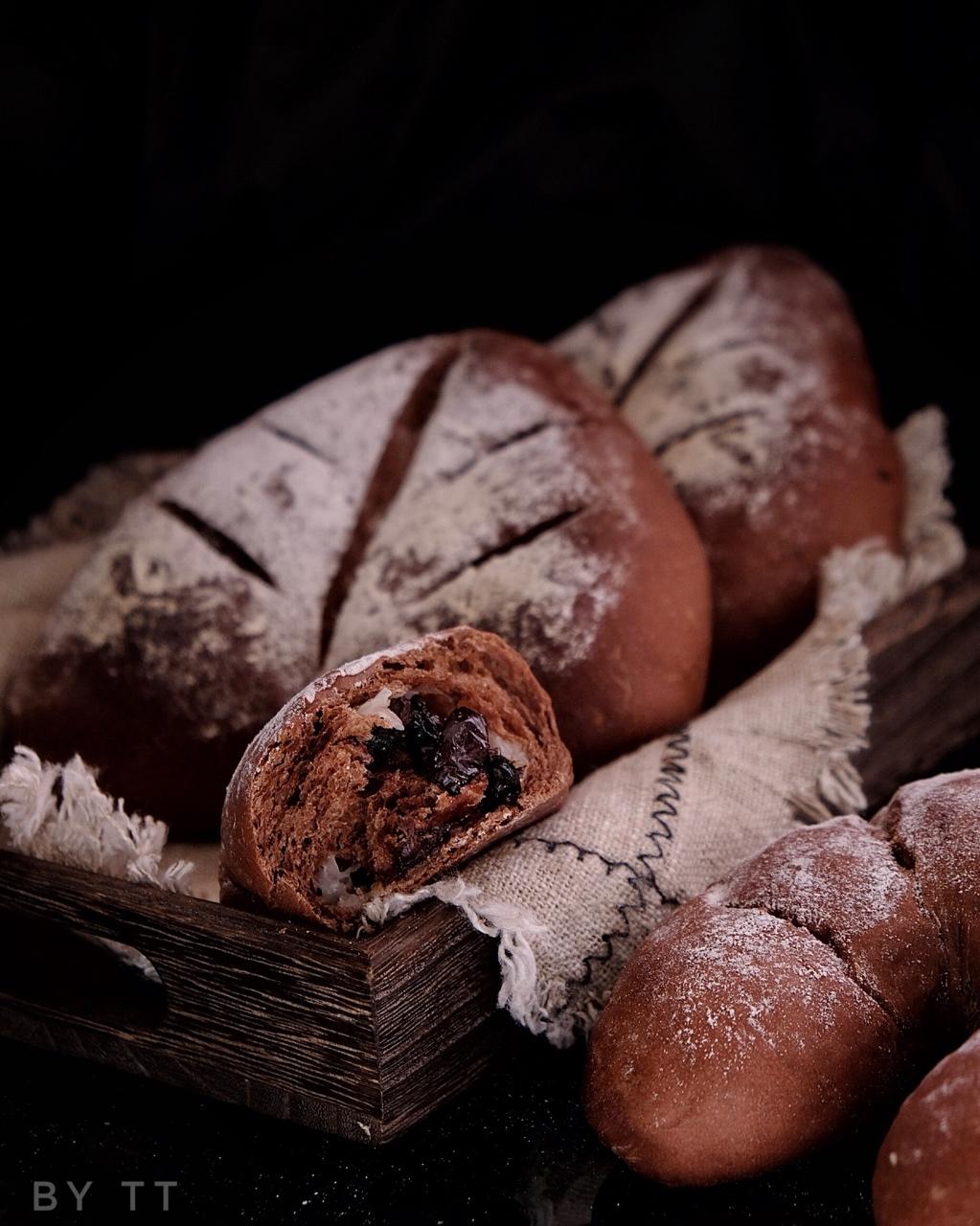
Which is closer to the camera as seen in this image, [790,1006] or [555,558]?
[790,1006]

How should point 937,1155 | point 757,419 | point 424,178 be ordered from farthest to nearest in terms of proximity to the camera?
point 424,178 → point 757,419 → point 937,1155

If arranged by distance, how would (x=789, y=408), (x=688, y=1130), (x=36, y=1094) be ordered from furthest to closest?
1. (x=789, y=408)
2. (x=36, y=1094)
3. (x=688, y=1130)

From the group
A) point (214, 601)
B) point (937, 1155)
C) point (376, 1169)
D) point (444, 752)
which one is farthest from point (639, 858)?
point (214, 601)

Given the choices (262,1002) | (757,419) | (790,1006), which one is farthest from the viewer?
(757,419)

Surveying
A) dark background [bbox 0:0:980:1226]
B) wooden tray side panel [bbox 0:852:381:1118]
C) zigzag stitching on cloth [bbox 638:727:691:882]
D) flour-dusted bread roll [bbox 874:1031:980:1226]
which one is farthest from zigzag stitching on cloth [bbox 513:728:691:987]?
dark background [bbox 0:0:980:1226]

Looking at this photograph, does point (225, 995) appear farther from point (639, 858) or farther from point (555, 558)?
point (555, 558)

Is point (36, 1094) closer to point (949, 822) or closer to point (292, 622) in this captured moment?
point (292, 622)

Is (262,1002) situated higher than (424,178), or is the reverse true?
(424,178)

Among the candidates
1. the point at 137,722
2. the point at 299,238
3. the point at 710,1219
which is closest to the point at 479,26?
the point at 299,238
